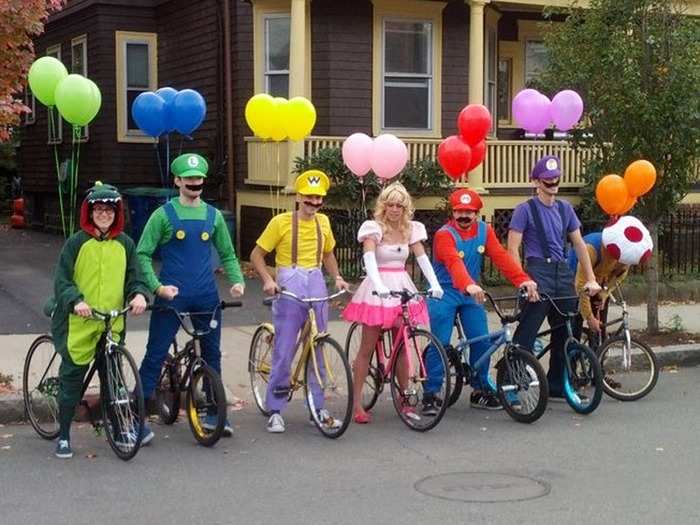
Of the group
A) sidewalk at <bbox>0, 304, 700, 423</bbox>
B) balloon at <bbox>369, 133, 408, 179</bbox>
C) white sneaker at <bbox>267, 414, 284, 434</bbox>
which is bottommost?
white sneaker at <bbox>267, 414, 284, 434</bbox>

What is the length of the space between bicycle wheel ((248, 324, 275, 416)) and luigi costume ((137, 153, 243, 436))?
2.16ft

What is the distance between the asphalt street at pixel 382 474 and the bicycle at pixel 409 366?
129mm

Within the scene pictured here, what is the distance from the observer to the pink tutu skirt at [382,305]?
773 cm

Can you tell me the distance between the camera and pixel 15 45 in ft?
30.1

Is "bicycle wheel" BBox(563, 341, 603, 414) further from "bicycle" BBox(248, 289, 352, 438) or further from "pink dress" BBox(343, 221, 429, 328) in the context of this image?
"bicycle" BBox(248, 289, 352, 438)

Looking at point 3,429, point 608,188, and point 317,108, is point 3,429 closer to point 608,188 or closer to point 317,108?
point 608,188

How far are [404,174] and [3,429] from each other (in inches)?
352

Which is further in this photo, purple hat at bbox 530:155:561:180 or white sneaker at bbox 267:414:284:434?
purple hat at bbox 530:155:561:180

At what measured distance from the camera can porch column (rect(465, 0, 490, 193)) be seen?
16578 mm

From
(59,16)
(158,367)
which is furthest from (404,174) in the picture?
(59,16)

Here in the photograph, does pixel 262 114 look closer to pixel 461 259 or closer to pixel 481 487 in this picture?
pixel 461 259

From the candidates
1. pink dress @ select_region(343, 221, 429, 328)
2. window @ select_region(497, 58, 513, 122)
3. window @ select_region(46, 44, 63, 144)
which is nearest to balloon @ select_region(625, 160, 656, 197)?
pink dress @ select_region(343, 221, 429, 328)

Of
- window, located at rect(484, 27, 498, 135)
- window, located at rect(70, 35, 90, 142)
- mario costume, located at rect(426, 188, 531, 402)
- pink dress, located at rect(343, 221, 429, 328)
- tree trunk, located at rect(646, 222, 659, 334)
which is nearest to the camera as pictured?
pink dress, located at rect(343, 221, 429, 328)

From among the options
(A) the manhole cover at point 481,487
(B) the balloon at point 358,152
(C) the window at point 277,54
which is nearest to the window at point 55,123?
(C) the window at point 277,54
